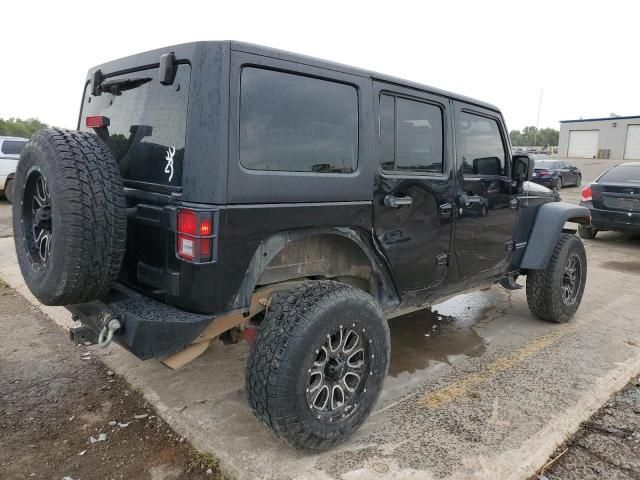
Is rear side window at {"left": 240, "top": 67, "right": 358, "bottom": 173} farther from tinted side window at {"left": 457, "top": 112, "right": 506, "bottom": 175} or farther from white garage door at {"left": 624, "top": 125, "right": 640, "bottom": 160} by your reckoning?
white garage door at {"left": 624, "top": 125, "right": 640, "bottom": 160}

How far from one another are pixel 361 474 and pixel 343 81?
2.06m

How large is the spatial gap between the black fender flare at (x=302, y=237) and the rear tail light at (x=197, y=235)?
245mm

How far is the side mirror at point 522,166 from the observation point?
4.08 meters

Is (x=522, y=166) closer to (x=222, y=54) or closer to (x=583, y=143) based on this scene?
(x=222, y=54)

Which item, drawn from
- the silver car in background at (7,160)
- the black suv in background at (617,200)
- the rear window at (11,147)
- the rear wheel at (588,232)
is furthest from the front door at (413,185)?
the rear window at (11,147)

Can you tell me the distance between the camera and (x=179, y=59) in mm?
2326

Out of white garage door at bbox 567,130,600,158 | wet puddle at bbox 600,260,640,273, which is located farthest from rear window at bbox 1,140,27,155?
white garage door at bbox 567,130,600,158

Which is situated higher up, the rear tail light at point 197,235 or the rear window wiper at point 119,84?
the rear window wiper at point 119,84

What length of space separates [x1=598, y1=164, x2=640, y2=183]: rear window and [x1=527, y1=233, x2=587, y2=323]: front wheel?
181 inches

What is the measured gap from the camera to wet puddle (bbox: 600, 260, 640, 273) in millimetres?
6965

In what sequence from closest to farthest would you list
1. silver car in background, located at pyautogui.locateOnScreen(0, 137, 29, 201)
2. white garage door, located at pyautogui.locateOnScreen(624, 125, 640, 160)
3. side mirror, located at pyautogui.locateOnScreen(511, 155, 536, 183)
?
side mirror, located at pyautogui.locateOnScreen(511, 155, 536, 183) < silver car in background, located at pyautogui.locateOnScreen(0, 137, 29, 201) < white garage door, located at pyautogui.locateOnScreen(624, 125, 640, 160)

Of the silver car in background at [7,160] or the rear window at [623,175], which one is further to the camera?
the silver car in background at [7,160]

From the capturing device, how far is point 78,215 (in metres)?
2.18

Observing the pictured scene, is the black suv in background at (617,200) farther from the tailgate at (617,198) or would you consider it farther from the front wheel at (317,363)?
the front wheel at (317,363)
